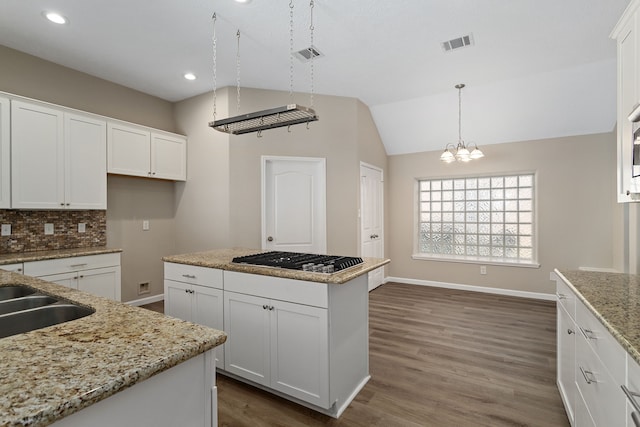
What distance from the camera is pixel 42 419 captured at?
624 millimetres

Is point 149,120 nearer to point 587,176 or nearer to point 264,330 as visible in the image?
point 264,330

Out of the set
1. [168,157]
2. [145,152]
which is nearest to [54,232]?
[145,152]

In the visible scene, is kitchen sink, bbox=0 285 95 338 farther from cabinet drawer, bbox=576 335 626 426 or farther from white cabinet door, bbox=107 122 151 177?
white cabinet door, bbox=107 122 151 177

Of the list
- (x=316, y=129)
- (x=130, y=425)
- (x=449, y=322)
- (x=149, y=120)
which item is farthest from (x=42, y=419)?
(x=149, y=120)

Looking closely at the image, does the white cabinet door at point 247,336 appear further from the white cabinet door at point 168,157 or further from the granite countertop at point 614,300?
the white cabinet door at point 168,157

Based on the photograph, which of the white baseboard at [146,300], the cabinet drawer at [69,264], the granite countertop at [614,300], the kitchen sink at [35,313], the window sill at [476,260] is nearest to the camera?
the granite countertop at [614,300]

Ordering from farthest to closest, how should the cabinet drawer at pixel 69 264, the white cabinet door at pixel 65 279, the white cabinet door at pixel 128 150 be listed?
1. the white cabinet door at pixel 128 150
2. the white cabinet door at pixel 65 279
3. the cabinet drawer at pixel 69 264

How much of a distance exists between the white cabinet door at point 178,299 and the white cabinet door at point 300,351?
85cm

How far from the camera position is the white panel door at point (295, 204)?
425cm

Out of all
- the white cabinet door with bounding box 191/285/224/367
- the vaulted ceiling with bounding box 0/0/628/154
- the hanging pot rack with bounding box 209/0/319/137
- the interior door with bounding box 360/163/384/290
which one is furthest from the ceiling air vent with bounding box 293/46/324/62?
the white cabinet door with bounding box 191/285/224/367

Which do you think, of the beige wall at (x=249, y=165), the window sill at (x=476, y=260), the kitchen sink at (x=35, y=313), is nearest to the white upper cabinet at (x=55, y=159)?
the beige wall at (x=249, y=165)

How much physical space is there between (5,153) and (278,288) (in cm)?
287

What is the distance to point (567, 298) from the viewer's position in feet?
6.10

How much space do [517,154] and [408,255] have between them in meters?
2.34
